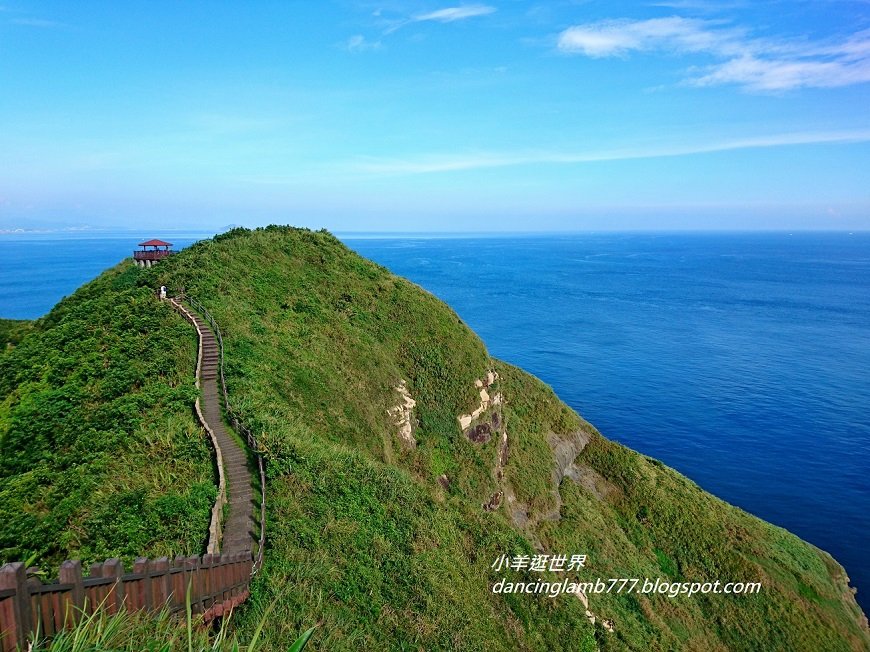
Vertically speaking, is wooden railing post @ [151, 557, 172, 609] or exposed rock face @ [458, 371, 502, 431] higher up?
wooden railing post @ [151, 557, 172, 609]

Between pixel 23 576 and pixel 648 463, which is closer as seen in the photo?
pixel 23 576

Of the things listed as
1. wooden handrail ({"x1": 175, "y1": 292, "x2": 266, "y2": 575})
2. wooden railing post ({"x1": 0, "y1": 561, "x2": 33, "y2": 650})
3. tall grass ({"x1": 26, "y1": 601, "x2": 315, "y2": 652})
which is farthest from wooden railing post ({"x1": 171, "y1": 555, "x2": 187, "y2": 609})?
wooden handrail ({"x1": 175, "y1": 292, "x2": 266, "y2": 575})

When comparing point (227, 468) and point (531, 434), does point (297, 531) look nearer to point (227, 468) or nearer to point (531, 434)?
point (227, 468)

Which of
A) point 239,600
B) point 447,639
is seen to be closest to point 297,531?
point 239,600

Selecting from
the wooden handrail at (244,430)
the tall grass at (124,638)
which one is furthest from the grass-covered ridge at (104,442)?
the tall grass at (124,638)

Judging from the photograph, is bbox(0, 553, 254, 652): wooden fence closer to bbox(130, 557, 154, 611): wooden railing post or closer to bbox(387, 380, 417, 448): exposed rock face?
bbox(130, 557, 154, 611): wooden railing post

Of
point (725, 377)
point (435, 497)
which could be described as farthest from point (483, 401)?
point (725, 377)
